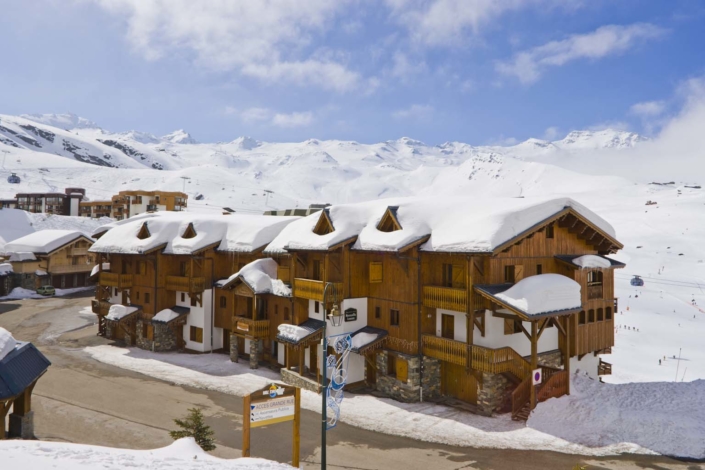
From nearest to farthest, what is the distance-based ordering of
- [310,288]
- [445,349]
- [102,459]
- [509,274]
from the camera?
[102,459], [445,349], [509,274], [310,288]

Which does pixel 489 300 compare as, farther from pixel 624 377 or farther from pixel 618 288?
pixel 618 288

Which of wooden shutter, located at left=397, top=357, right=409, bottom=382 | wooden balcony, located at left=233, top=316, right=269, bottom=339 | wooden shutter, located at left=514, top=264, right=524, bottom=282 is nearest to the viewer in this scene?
wooden shutter, located at left=514, top=264, right=524, bottom=282

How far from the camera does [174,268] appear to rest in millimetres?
42500

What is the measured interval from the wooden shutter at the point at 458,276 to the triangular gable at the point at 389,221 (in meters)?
4.05

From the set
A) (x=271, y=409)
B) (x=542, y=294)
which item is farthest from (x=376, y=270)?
(x=271, y=409)

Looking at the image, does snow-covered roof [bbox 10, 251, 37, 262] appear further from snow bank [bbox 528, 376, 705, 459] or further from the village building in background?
snow bank [bbox 528, 376, 705, 459]

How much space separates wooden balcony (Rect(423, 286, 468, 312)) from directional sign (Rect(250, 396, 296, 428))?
12.2m

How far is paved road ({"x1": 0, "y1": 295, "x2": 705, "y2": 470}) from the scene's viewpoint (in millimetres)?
20234

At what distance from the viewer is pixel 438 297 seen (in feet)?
90.4

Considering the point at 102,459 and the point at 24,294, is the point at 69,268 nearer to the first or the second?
the point at 24,294

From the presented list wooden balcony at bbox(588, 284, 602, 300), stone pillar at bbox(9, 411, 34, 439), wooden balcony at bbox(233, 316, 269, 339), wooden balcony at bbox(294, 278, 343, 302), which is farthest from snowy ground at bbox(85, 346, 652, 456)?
stone pillar at bbox(9, 411, 34, 439)

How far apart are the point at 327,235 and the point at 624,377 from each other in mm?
27630

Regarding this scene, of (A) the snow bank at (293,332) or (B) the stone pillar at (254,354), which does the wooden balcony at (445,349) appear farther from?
(B) the stone pillar at (254,354)

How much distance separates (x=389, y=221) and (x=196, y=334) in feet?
67.8
